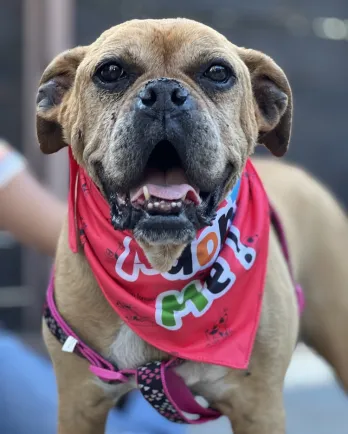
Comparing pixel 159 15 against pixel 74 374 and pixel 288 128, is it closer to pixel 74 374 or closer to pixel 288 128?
pixel 288 128

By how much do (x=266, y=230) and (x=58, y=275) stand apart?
585 mm

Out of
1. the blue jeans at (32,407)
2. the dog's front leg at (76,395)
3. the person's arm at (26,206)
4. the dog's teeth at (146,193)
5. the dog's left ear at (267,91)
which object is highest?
the dog's left ear at (267,91)

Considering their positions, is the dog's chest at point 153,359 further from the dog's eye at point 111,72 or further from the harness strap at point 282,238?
the dog's eye at point 111,72

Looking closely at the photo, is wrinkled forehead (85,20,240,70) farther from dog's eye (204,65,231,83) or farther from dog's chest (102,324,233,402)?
dog's chest (102,324,233,402)

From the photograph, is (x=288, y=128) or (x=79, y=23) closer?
(x=288, y=128)

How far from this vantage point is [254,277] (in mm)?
2086

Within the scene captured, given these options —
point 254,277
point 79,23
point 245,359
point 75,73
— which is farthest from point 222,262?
point 79,23

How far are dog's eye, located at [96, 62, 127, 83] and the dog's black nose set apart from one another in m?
0.15

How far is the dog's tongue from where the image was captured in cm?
178

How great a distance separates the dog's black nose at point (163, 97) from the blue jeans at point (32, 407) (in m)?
1.81

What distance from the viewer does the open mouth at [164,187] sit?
5.82 ft

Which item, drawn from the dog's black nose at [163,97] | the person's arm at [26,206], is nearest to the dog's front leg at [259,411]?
the dog's black nose at [163,97]

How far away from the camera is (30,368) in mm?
3271

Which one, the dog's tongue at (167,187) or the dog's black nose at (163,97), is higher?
the dog's black nose at (163,97)
